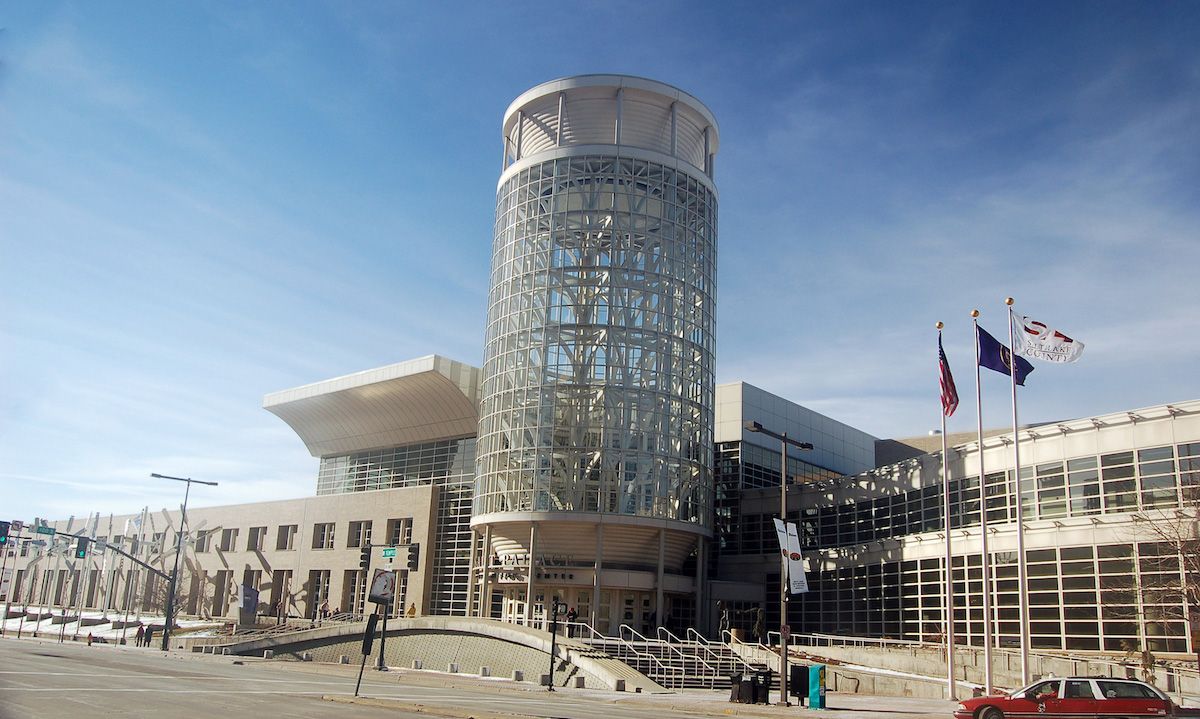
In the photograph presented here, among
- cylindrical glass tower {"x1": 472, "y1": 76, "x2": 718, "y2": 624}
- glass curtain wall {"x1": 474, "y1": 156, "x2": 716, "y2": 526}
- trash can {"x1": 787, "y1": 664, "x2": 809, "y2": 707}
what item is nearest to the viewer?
trash can {"x1": 787, "y1": 664, "x2": 809, "y2": 707}

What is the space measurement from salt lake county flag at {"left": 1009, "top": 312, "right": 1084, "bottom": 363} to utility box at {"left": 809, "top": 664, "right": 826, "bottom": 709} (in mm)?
13969

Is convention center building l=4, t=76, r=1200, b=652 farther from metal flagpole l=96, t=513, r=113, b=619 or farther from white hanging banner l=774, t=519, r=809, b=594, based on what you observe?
metal flagpole l=96, t=513, r=113, b=619

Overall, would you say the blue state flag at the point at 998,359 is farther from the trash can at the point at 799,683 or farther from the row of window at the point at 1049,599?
the trash can at the point at 799,683

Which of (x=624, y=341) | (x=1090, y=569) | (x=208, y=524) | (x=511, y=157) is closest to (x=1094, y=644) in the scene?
(x=1090, y=569)

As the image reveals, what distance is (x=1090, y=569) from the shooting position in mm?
42750

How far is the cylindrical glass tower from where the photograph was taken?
59.5 meters

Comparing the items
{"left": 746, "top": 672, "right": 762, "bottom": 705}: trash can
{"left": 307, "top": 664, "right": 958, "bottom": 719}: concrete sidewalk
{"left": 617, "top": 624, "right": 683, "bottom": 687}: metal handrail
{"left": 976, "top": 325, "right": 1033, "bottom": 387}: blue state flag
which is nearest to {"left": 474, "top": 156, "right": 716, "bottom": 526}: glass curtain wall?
{"left": 617, "top": 624, "right": 683, "bottom": 687}: metal handrail

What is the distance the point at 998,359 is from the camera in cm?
3700

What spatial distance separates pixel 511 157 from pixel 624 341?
18.7 meters

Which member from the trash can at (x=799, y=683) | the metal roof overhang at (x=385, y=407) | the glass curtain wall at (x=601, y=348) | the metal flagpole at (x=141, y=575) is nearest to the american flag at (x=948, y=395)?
the trash can at (x=799, y=683)

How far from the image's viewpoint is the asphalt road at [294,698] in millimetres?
25141

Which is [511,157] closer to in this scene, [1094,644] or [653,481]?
[653,481]

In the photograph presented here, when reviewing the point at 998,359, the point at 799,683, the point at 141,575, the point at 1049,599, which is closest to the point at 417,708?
the point at 799,683

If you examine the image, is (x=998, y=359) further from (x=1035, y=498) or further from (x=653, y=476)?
(x=653, y=476)
